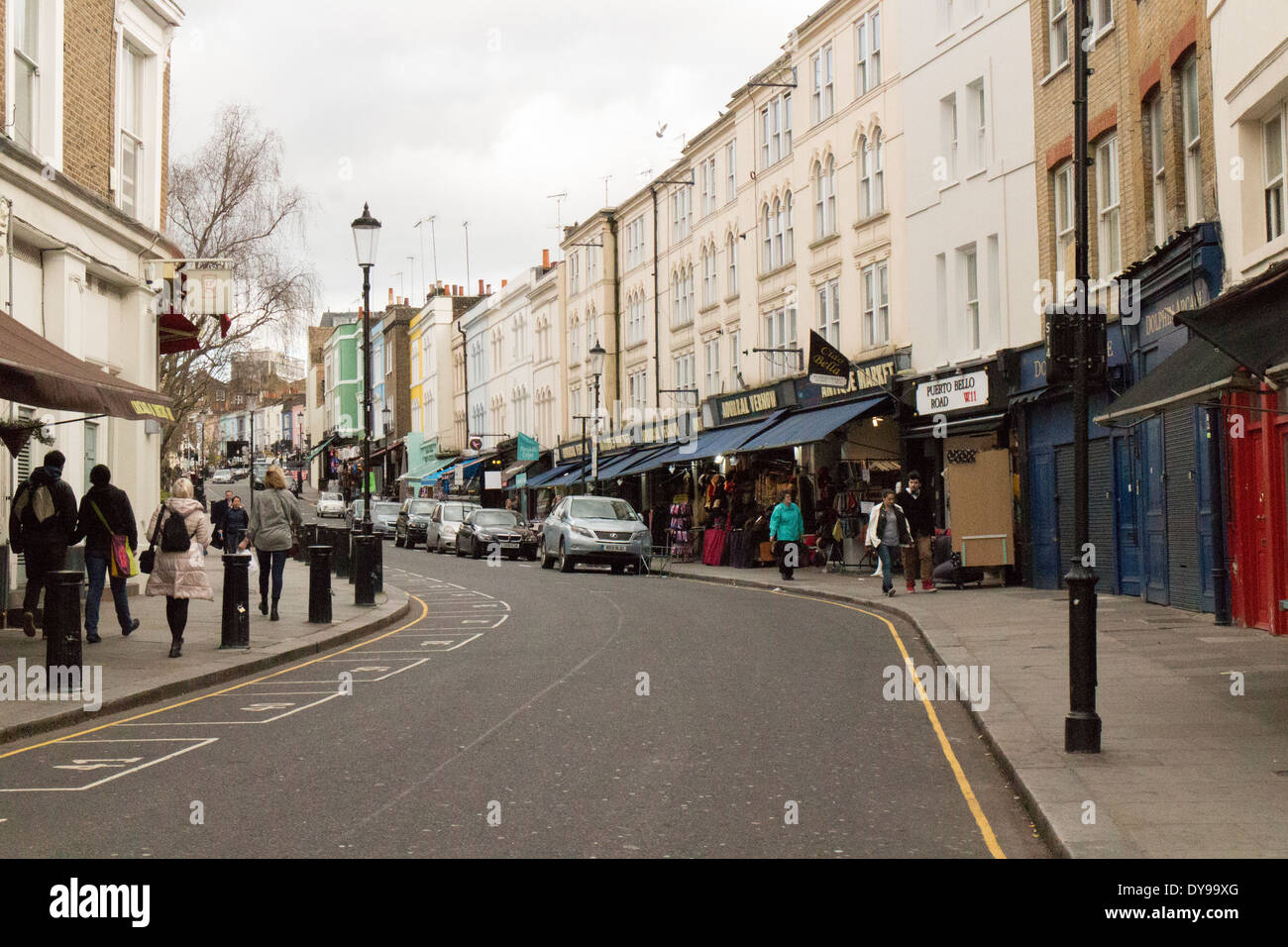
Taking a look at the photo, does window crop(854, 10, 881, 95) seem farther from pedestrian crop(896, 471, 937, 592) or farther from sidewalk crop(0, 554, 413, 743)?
sidewalk crop(0, 554, 413, 743)

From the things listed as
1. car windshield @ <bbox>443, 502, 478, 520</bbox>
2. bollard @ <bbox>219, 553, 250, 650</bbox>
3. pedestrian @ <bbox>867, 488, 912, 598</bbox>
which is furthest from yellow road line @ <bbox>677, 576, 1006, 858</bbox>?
car windshield @ <bbox>443, 502, 478, 520</bbox>

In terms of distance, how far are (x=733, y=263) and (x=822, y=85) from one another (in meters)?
7.38

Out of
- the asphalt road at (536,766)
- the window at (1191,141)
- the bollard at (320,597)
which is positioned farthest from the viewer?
the bollard at (320,597)

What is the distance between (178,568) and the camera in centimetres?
1377

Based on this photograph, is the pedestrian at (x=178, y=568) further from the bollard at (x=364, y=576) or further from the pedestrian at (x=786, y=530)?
the pedestrian at (x=786, y=530)

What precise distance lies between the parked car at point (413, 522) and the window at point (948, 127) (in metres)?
25.3

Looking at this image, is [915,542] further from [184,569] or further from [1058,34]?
[184,569]

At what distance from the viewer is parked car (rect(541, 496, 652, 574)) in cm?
3109

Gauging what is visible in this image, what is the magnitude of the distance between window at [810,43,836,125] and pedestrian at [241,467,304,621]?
19.5 meters

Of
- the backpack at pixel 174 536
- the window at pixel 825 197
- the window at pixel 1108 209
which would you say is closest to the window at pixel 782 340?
the window at pixel 825 197

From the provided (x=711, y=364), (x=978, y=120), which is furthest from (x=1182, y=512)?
(x=711, y=364)

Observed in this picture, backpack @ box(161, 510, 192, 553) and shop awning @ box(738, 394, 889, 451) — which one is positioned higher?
shop awning @ box(738, 394, 889, 451)

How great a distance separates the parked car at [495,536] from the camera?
1560 inches
